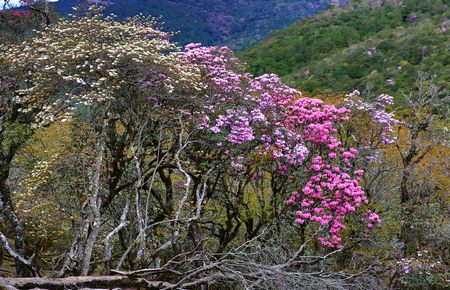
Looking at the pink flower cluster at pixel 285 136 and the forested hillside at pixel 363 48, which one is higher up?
the forested hillside at pixel 363 48

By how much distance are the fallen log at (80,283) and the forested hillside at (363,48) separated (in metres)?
33.9

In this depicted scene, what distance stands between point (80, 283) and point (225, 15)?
362ft

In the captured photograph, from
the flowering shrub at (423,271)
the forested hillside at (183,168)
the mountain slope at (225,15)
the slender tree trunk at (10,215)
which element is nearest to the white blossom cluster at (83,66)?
the forested hillside at (183,168)

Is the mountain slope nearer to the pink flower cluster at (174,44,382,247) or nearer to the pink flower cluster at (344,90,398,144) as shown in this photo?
the pink flower cluster at (344,90,398,144)

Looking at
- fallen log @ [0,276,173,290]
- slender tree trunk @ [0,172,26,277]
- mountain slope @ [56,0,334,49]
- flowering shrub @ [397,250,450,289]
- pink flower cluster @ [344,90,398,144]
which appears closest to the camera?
fallen log @ [0,276,173,290]

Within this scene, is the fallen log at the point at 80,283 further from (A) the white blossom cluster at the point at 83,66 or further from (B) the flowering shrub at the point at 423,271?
(B) the flowering shrub at the point at 423,271

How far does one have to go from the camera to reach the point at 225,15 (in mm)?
111812

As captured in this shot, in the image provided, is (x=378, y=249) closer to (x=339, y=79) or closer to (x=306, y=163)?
(x=306, y=163)

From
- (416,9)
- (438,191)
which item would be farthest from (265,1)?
(438,191)

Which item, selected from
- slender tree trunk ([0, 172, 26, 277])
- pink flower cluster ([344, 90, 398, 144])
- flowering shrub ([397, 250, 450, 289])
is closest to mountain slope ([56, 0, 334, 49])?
pink flower cluster ([344, 90, 398, 144])

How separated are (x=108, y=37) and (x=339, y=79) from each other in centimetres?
4057

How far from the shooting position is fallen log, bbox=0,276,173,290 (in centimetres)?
642

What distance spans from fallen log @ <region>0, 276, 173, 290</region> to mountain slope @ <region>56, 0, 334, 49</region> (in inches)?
3272

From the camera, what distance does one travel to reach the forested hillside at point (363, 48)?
45.1m
